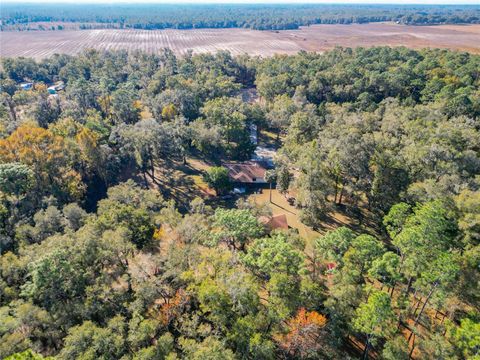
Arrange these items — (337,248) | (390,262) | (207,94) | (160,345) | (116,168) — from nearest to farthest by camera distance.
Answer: (160,345), (390,262), (337,248), (116,168), (207,94)

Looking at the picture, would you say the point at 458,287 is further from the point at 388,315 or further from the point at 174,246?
the point at 174,246

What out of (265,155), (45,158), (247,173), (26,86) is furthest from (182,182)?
(26,86)

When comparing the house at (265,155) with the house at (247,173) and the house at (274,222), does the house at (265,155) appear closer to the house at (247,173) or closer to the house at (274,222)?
the house at (247,173)

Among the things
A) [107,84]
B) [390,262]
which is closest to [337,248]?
[390,262]

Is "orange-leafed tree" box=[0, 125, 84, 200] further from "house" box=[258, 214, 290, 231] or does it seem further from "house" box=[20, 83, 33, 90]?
"house" box=[20, 83, 33, 90]

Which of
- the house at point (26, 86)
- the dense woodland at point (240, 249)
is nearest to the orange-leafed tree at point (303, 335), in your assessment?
the dense woodland at point (240, 249)

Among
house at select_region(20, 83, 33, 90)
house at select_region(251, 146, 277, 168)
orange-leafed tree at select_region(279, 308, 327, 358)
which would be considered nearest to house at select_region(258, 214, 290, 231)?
orange-leafed tree at select_region(279, 308, 327, 358)
